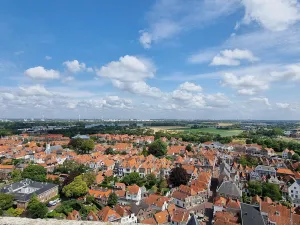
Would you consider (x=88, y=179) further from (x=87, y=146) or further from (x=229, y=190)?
(x=87, y=146)

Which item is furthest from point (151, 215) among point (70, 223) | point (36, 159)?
point (36, 159)

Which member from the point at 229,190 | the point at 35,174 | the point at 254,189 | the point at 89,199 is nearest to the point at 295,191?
the point at 254,189

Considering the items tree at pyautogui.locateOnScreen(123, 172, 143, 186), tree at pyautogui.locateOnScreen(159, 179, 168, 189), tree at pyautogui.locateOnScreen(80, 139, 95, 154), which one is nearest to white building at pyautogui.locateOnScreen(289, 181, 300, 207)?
tree at pyautogui.locateOnScreen(159, 179, 168, 189)

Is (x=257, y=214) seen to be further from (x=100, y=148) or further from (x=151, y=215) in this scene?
(x=100, y=148)

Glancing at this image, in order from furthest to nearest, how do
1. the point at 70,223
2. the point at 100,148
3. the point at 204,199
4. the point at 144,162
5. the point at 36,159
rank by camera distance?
the point at 100,148 < the point at 36,159 < the point at 144,162 < the point at 204,199 < the point at 70,223

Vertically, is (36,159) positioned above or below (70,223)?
below

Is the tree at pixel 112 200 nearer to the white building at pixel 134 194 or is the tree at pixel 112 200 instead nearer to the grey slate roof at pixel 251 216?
the white building at pixel 134 194
